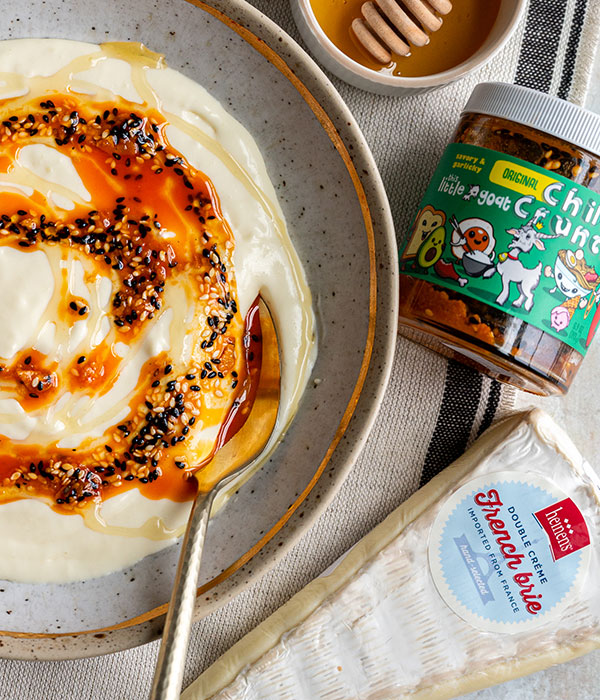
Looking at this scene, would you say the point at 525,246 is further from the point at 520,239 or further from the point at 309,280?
the point at 309,280

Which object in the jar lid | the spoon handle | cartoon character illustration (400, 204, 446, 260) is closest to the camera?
the spoon handle

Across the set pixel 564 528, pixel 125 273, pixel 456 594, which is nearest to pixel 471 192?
pixel 125 273

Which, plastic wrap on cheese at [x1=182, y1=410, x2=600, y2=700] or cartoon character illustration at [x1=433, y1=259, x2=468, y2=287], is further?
plastic wrap on cheese at [x1=182, y1=410, x2=600, y2=700]

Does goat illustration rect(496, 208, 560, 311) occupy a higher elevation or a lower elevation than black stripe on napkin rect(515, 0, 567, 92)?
lower

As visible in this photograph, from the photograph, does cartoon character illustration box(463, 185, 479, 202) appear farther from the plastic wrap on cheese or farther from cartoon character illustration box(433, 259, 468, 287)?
the plastic wrap on cheese

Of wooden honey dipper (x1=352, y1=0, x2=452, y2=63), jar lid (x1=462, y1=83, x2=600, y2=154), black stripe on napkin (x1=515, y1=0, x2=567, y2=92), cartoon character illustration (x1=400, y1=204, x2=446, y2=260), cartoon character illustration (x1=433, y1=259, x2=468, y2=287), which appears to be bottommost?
cartoon character illustration (x1=433, y1=259, x2=468, y2=287)

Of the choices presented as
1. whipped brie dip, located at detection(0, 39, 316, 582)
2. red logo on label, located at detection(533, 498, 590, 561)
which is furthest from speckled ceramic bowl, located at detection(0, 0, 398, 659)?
red logo on label, located at detection(533, 498, 590, 561)

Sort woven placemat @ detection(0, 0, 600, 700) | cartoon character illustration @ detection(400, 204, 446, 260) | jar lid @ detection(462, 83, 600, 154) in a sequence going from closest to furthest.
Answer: jar lid @ detection(462, 83, 600, 154)
cartoon character illustration @ detection(400, 204, 446, 260)
woven placemat @ detection(0, 0, 600, 700)

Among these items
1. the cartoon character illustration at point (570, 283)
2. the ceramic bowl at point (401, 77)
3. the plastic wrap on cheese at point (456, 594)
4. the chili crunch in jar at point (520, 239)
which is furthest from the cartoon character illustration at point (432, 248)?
the plastic wrap on cheese at point (456, 594)
